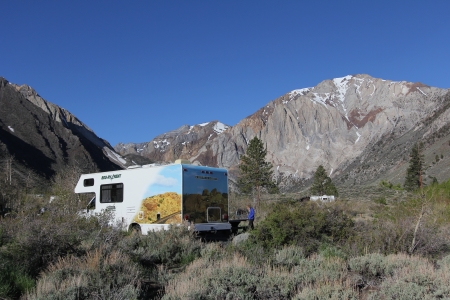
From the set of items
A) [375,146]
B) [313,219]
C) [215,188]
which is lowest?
[313,219]

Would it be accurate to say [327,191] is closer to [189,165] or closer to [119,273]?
[189,165]

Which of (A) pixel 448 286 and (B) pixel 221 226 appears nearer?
(A) pixel 448 286

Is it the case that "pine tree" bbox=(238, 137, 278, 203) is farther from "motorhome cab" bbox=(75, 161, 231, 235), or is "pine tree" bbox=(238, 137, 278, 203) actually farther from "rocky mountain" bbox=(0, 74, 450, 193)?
"motorhome cab" bbox=(75, 161, 231, 235)

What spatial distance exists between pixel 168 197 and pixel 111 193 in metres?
3.11

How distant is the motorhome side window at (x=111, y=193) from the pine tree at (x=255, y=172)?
27.3 metres

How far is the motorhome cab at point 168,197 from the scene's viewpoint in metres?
13.4

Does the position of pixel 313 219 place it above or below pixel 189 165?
below

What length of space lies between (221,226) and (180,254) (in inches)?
219

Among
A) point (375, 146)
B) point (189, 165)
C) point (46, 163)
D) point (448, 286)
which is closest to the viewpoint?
point (448, 286)

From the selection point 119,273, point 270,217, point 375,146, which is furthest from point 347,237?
point 375,146

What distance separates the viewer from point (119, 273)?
5977 millimetres

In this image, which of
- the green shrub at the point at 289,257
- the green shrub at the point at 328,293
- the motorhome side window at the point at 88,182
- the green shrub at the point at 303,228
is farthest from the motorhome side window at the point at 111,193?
the green shrub at the point at 328,293

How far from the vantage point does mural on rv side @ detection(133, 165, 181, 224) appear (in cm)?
1327

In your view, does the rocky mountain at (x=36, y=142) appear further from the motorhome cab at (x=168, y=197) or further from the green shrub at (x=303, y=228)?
the green shrub at (x=303, y=228)
